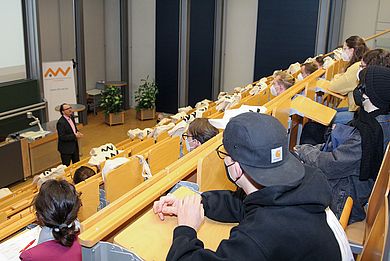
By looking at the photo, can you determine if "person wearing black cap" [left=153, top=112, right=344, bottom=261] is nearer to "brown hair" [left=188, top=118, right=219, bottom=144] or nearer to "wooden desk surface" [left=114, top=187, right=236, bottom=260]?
"wooden desk surface" [left=114, top=187, right=236, bottom=260]

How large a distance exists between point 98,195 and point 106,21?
9.52 metres

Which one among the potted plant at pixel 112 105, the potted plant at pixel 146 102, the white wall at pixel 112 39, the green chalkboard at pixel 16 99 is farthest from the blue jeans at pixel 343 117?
the white wall at pixel 112 39

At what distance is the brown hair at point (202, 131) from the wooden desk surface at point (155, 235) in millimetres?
1506

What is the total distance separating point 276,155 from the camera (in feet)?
4.77

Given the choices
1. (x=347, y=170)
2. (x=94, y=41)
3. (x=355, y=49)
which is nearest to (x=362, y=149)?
(x=347, y=170)

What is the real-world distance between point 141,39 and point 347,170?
9841 mm

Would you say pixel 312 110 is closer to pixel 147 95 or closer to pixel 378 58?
pixel 378 58

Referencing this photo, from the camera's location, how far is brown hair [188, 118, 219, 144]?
10.1ft

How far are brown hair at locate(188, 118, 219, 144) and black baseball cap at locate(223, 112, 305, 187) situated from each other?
160cm

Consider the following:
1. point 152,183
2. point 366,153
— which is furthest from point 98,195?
point 366,153

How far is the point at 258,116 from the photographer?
1471 millimetres

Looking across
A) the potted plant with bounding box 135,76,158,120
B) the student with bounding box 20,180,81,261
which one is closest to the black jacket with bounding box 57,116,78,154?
the potted plant with bounding box 135,76,158,120

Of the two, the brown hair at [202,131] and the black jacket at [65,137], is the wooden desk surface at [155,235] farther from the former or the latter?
the black jacket at [65,137]

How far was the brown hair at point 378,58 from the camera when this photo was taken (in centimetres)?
301
